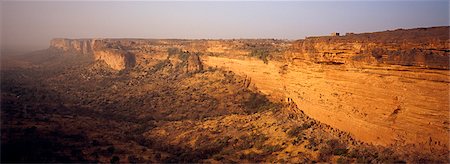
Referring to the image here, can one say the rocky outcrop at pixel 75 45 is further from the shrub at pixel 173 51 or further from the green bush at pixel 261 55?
the green bush at pixel 261 55

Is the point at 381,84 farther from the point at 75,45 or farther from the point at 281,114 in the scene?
the point at 75,45

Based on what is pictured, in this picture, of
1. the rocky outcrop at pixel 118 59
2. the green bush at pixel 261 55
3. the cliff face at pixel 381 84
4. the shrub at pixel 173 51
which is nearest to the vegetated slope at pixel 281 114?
the cliff face at pixel 381 84

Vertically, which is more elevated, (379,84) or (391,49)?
(391,49)

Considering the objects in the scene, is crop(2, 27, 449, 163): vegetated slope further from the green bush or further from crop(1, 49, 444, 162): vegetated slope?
the green bush

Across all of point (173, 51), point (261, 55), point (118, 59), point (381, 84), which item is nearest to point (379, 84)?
point (381, 84)

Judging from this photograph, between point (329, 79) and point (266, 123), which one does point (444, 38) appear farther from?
point (266, 123)

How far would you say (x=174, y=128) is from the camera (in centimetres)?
2550

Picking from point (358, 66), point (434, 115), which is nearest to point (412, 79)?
point (434, 115)

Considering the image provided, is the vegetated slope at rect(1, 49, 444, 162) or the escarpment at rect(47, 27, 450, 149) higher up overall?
the escarpment at rect(47, 27, 450, 149)

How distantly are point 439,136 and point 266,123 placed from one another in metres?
11.2

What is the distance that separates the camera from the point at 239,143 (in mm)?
21000

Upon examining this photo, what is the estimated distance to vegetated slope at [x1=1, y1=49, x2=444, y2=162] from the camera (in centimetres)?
1709

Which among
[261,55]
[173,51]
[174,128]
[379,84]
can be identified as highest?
[261,55]

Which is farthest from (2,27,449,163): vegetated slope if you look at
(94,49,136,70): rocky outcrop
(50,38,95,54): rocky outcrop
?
(50,38,95,54): rocky outcrop
